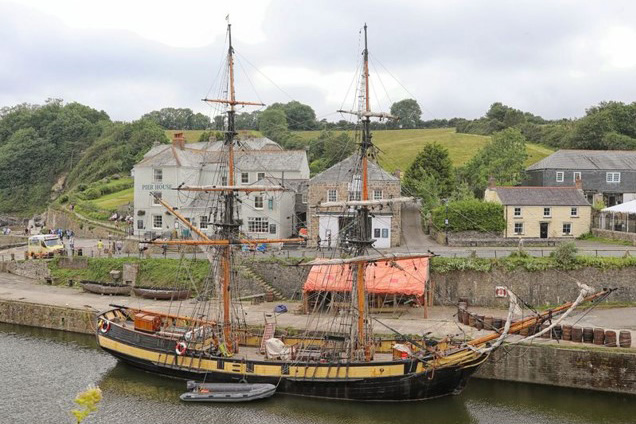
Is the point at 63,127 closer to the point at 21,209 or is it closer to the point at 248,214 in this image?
the point at 21,209

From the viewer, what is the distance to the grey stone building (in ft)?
184

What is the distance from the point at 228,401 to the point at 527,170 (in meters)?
44.1

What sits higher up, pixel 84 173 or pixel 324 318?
pixel 84 173

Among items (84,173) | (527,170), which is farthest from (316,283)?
(84,173)

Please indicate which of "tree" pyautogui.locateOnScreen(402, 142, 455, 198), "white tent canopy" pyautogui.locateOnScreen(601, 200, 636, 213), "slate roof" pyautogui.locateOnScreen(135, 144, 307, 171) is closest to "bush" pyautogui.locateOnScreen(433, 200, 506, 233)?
"white tent canopy" pyautogui.locateOnScreen(601, 200, 636, 213)

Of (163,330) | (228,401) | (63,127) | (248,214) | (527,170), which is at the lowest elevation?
(228,401)

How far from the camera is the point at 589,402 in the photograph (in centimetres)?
2480

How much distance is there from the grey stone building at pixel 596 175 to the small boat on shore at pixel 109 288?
37743 millimetres

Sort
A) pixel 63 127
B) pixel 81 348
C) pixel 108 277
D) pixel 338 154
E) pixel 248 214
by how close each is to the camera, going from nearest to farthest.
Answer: pixel 81 348
pixel 108 277
pixel 248 214
pixel 338 154
pixel 63 127

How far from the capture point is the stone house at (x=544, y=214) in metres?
46.9

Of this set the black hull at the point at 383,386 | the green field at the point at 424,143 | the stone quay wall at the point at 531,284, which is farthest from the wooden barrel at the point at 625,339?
the green field at the point at 424,143

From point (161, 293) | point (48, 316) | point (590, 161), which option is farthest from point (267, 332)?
point (590, 161)

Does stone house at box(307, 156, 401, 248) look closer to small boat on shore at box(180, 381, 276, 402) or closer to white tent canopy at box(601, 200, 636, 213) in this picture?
white tent canopy at box(601, 200, 636, 213)

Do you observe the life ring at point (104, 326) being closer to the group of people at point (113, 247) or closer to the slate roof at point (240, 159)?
the group of people at point (113, 247)
